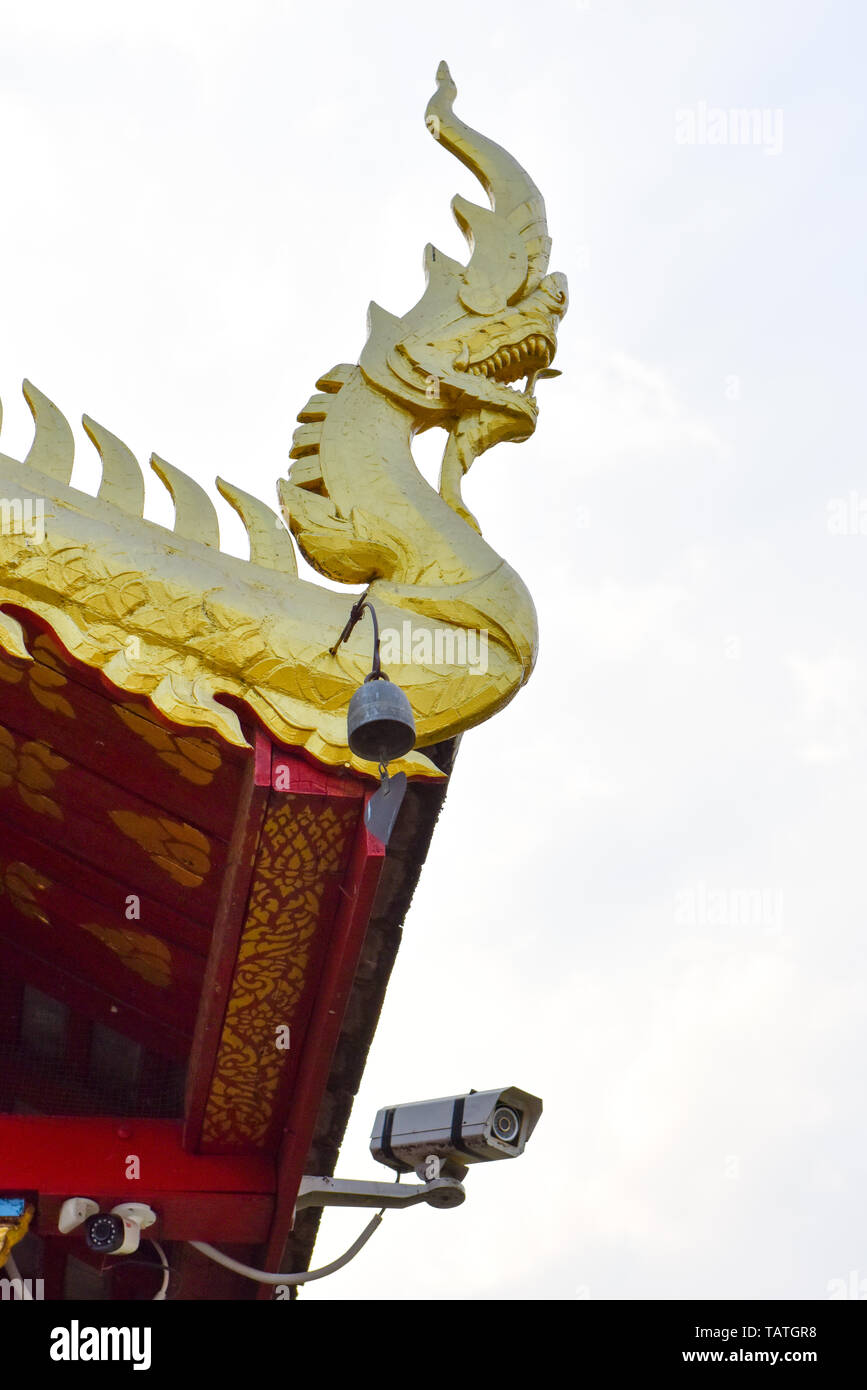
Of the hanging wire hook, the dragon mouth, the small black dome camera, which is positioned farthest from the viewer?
the dragon mouth

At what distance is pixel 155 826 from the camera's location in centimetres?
492

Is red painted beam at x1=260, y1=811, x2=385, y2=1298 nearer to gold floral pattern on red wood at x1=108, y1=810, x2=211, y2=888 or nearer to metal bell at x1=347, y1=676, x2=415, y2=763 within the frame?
metal bell at x1=347, y1=676, x2=415, y2=763

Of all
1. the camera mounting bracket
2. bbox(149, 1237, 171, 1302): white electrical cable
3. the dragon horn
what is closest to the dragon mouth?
the dragon horn

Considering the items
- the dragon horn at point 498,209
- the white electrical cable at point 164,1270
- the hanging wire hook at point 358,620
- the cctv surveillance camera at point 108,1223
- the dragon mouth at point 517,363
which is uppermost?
the dragon horn at point 498,209

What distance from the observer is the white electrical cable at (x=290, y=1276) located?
491 cm

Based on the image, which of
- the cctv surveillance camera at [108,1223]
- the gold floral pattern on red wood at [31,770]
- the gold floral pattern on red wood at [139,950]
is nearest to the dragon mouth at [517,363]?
the gold floral pattern on red wood at [31,770]

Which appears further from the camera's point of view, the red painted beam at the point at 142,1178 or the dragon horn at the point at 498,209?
the dragon horn at the point at 498,209

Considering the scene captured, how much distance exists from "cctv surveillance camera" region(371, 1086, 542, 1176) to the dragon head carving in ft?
5.88

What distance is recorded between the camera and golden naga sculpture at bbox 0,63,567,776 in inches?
176

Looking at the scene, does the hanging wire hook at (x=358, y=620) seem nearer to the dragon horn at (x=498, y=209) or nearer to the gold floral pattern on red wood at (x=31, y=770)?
the gold floral pattern on red wood at (x=31, y=770)

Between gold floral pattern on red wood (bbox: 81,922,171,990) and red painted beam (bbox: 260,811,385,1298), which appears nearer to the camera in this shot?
red painted beam (bbox: 260,811,385,1298)

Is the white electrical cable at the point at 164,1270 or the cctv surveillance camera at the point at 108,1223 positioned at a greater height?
the cctv surveillance camera at the point at 108,1223

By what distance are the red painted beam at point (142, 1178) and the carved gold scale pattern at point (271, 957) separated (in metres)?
0.11

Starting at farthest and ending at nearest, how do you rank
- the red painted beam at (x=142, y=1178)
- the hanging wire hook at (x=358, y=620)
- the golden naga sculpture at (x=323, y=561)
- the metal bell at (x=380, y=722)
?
Result: the red painted beam at (x=142, y=1178)
the golden naga sculpture at (x=323, y=561)
the hanging wire hook at (x=358, y=620)
the metal bell at (x=380, y=722)
